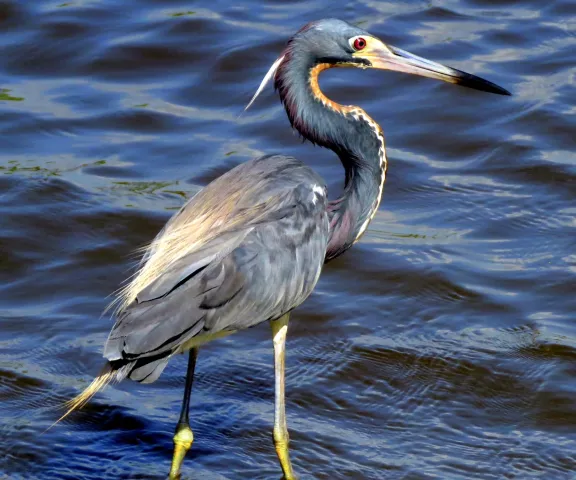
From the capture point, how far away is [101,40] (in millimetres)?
10648

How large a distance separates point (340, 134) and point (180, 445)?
67.2 inches

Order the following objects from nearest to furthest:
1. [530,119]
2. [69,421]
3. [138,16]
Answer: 1. [69,421]
2. [530,119]
3. [138,16]

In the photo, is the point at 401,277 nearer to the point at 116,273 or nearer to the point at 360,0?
the point at 116,273

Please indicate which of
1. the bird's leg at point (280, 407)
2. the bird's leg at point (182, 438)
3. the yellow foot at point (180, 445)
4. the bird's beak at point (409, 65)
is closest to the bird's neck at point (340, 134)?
the bird's beak at point (409, 65)

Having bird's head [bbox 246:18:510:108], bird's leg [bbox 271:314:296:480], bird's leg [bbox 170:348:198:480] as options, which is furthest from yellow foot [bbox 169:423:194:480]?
bird's head [bbox 246:18:510:108]

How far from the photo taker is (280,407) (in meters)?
5.46

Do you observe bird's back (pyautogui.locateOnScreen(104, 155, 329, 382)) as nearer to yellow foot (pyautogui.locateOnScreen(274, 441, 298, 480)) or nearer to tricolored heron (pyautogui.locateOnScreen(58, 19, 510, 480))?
tricolored heron (pyautogui.locateOnScreen(58, 19, 510, 480))

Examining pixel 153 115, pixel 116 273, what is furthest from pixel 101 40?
pixel 116 273

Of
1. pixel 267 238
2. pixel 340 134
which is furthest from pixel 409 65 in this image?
pixel 267 238

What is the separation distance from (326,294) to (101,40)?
14.4ft

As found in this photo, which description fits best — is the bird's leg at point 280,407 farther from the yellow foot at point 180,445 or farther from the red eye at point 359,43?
the red eye at point 359,43

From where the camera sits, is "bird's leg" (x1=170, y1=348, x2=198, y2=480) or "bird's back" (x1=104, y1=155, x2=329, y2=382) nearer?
"bird's back" (x1=104, y1=155, x2=329, y2=382)

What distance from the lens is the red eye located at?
591 centimetres

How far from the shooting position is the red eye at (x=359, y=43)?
591 cm
